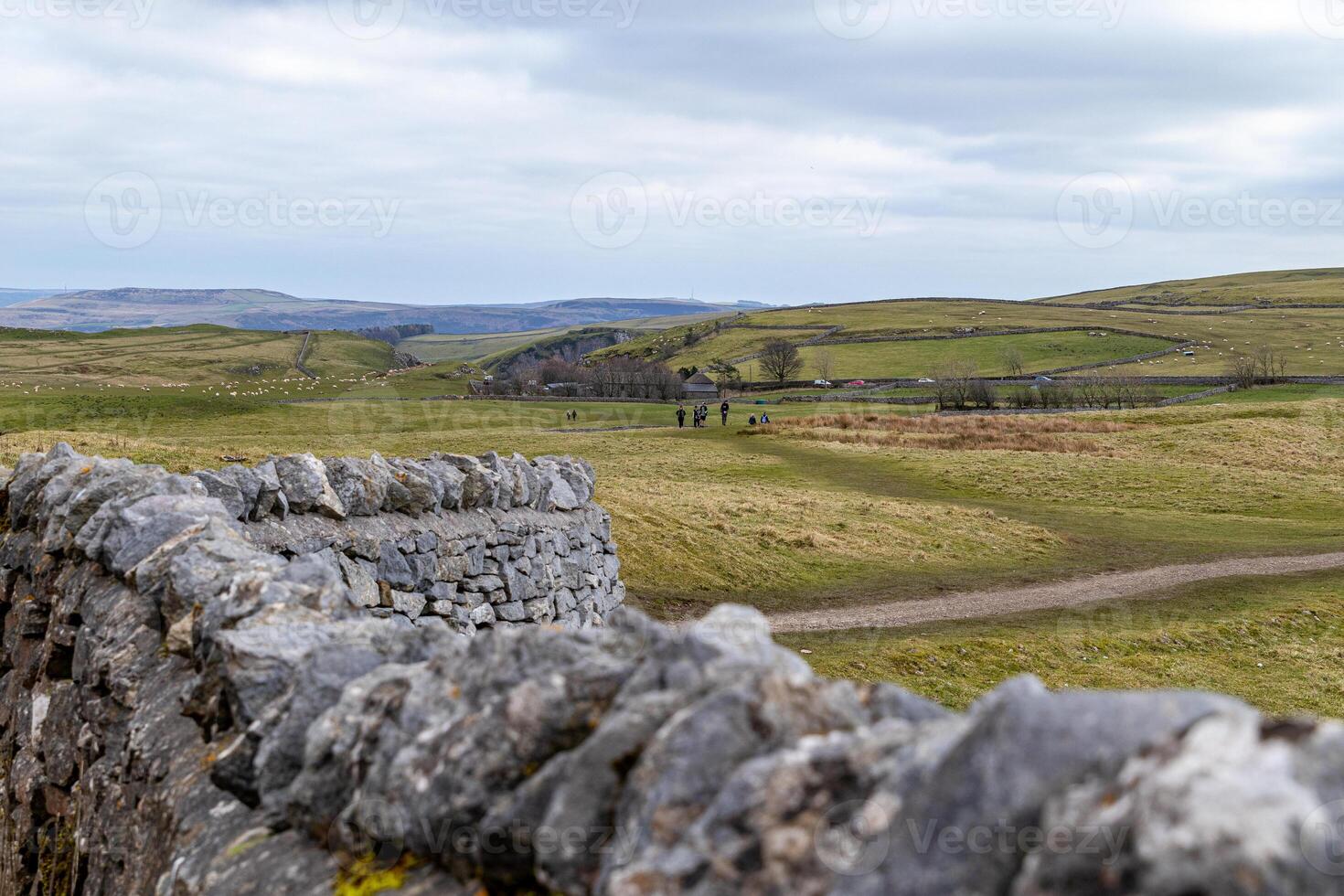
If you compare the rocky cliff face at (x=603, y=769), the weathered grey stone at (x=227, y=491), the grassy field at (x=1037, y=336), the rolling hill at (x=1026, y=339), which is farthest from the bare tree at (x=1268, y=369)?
the rocky cliff face at (x=603, y=769)

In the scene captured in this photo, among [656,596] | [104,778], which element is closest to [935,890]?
[104,778]

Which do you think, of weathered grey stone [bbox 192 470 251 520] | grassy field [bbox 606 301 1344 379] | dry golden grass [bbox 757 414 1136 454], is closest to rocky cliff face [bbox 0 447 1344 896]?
weathered grey stone [bbox 192 470 251 520]

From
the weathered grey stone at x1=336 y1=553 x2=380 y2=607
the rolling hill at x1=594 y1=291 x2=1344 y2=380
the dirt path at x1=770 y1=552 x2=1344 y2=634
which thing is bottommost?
the dirt path at x1=770 y1=552 x2=1344 y2=634

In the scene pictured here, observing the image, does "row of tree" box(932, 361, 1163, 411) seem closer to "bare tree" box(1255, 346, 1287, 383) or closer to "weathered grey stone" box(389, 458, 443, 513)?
"bare tree" box(1255, 346, 1287, 383)

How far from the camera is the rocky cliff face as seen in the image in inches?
78.4

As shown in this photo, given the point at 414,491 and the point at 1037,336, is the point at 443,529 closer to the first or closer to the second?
the point at 414,491

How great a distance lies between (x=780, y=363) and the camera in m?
127

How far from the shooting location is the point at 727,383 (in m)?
121

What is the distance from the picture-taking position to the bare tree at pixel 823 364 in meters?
123

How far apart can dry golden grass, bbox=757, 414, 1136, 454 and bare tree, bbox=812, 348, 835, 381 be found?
58.1 m

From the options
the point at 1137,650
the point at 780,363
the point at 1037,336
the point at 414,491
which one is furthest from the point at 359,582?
the point at 1037,336

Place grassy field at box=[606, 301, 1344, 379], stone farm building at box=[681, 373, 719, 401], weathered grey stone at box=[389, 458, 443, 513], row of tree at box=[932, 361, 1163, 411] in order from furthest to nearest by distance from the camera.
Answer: grassy field at box=[606, 301, 1344, 379] → stone farm building at box=[681, 373, 719, 401] → row of tree at box=[932, 361, 1163, 411] → weathered grey stone at box=[389, 458, 443, 513]

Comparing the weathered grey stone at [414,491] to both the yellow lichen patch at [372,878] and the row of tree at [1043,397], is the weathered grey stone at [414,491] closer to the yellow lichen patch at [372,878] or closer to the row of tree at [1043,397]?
the yellow lichen patch at [372,878]

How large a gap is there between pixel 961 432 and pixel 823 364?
70.7 meters
